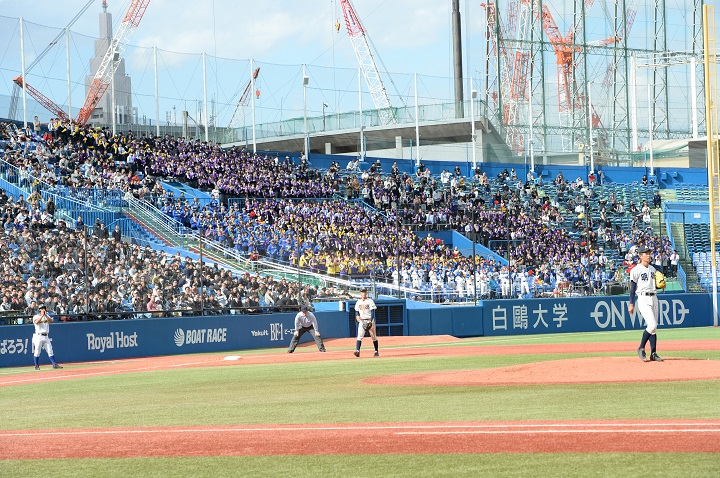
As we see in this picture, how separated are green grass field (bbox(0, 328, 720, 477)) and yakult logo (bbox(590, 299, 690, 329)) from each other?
16323mm

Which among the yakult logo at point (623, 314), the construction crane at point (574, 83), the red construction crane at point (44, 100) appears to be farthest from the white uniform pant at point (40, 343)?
the construction crane at point (574, 83)

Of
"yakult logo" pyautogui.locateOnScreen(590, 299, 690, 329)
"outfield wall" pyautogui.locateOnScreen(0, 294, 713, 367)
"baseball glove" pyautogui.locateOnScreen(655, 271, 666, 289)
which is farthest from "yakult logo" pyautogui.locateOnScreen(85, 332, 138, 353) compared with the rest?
"yakult logo" pyautogui.locateOnScreen(590, 299, 690, 329)

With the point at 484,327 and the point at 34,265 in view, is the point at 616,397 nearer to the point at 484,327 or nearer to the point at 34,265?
the point at 34,265

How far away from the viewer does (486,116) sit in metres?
62.1

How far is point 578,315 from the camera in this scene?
1499 inches

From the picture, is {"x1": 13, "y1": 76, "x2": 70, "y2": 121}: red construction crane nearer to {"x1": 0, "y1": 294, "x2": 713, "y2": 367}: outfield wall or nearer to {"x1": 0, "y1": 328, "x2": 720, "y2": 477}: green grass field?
{"x1": 0, "y1": 294, "x2": 713, "y2": 367}: outfield wall

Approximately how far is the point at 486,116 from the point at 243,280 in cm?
3335

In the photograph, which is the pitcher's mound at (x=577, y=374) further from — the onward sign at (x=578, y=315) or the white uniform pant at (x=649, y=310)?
the onward sign at (x=578, y=315)

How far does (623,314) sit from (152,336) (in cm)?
1921

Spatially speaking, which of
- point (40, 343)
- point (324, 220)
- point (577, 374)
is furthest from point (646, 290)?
point (324, 220)

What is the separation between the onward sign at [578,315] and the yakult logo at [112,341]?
13840mm

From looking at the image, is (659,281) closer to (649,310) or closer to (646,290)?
(646,290)

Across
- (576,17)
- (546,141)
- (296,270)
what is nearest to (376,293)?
(296,270)

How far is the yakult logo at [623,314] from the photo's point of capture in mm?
38306
